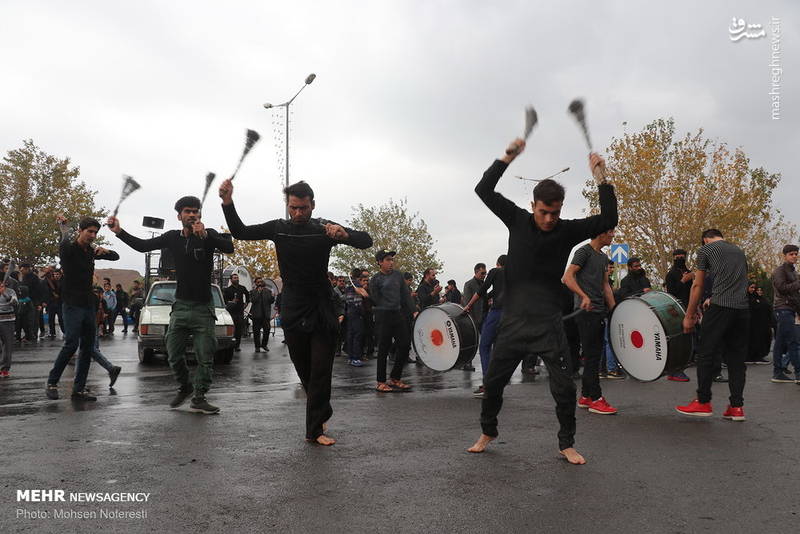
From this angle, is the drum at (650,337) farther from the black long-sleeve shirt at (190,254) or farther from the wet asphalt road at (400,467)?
the black long-sleeve shirt at (190,254)

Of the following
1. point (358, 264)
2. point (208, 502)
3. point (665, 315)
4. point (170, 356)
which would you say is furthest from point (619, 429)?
point (358, 264)

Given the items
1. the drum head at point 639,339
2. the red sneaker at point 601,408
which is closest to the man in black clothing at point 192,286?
the red sneaker at point 601,408

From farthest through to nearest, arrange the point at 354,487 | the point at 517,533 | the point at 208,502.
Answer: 1. the point at 354,487
2. the point at 208,502
3. the point at 517,533

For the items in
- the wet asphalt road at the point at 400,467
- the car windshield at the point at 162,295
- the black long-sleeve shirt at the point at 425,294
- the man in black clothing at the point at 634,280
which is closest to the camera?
the wet asphalt road at the point at 400,467

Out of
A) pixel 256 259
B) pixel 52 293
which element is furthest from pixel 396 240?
pixel 52 293

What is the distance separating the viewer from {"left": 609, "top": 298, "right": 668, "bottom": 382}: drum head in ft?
24.6

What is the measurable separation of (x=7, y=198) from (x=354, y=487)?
4764 centimetres

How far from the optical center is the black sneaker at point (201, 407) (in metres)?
6.99

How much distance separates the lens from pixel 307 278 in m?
5.71

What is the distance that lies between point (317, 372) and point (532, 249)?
1.92 meters

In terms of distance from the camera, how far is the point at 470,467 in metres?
4.82

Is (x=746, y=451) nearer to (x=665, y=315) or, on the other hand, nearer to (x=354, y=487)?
(x=665, y=315)

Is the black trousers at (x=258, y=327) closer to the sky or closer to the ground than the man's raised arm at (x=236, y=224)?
closer to the ground

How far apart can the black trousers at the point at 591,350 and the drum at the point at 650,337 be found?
1.10 ft
